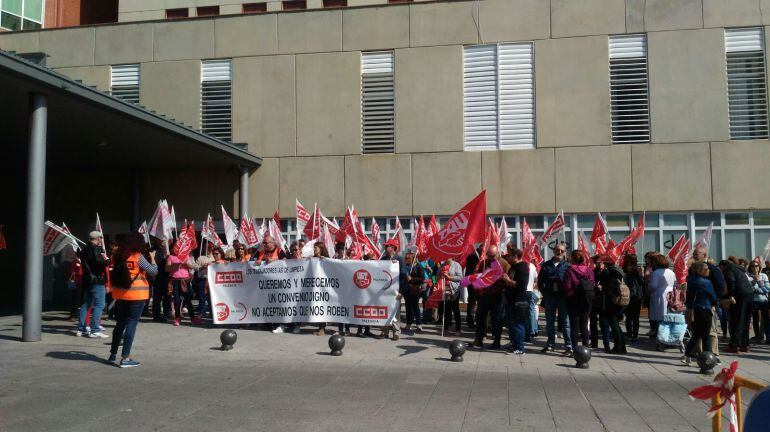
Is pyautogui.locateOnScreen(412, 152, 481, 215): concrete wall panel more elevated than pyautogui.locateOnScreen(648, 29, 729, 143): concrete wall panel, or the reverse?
pyautogui.locateOnScreen(648, 29, 729, 143): concrete wall panel

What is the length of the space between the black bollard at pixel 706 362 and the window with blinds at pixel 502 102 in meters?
11.6

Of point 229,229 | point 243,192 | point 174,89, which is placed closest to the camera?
point 229,229

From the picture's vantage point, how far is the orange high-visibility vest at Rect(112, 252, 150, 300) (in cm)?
898

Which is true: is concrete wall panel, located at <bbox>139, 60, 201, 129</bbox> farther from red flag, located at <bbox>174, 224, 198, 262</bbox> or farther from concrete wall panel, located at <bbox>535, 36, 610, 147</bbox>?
concrete wall panel, located at <bbox>535, 36, 610, 147</bbox>

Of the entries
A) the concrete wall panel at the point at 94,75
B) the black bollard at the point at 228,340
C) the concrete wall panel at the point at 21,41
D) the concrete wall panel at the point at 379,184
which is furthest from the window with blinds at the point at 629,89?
the concrete wall panel at the point at 21,41

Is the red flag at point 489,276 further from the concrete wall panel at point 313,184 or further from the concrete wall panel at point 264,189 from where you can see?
the concrete wall panel at point 264,189

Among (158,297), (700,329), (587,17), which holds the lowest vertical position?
(700,329)

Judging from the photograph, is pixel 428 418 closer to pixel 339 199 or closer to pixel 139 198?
pixel 339 199

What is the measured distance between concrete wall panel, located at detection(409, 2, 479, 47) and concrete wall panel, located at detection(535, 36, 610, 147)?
8.08 ft

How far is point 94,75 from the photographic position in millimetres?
22812

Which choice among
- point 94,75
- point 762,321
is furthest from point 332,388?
point 94,75

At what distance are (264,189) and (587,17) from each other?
39.3 feet

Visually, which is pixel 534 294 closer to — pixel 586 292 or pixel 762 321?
pixel 586 292

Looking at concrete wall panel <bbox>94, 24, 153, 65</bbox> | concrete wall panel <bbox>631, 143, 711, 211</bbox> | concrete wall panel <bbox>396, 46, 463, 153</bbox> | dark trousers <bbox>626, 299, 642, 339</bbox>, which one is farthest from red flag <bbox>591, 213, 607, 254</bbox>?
concrete wall panel <bbox>94, 24, 153, 65</bbox>
